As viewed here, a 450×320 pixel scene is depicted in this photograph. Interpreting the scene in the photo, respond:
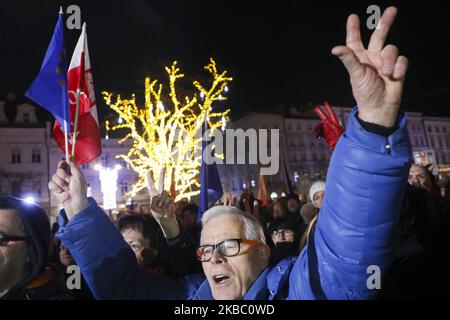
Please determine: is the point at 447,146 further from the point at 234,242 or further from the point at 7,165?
the point at 234,242

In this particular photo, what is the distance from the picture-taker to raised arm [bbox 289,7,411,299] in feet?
4.08

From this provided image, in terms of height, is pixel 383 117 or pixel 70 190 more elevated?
pixel 383 117

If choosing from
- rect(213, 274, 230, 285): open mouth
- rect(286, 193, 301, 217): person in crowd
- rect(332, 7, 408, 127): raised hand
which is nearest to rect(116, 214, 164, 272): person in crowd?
rect(213, 274, 230, 285): open mouth

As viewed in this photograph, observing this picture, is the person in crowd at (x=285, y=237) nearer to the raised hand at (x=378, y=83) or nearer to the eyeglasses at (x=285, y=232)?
the eyeglasses at (x=285, y=232)

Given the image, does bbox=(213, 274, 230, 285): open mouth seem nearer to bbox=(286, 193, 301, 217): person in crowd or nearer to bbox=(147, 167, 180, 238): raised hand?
bbox=(147, 167, 180, 238): raised hand

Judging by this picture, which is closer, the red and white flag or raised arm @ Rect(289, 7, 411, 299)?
raised arm @ Rect(289, 7, 411, 299)

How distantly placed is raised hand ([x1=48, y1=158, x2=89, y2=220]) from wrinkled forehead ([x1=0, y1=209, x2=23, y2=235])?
278mm

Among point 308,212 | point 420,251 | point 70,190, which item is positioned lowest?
point 308,212

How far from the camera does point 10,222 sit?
2.14 m

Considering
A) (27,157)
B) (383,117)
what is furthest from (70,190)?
(27,157)

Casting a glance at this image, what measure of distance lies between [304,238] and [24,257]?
2.23 meters

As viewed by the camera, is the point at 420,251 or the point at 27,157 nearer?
the point at 420,251

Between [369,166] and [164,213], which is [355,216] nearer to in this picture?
[369,166]

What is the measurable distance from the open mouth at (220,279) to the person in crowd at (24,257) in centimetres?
89
